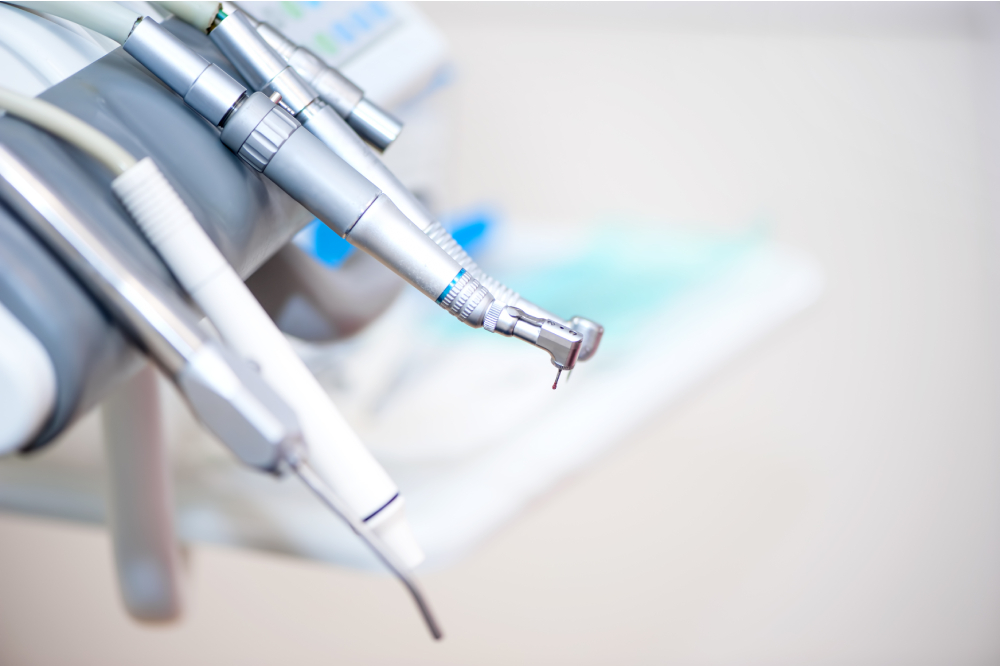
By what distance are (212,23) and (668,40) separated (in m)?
0.85

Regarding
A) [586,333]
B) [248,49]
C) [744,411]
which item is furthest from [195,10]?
[744,411]

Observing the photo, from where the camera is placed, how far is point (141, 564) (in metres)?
0.31

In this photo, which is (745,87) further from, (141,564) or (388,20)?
(141,564)

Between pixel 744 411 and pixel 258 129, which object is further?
pixel 744 411

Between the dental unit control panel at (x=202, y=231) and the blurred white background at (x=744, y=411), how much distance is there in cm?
36

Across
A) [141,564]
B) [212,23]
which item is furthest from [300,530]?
[212,23]

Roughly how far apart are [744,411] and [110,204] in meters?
0.79

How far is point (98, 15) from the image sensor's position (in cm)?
17

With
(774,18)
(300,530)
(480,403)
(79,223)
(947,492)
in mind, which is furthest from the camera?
(774,18)

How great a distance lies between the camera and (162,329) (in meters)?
0.12

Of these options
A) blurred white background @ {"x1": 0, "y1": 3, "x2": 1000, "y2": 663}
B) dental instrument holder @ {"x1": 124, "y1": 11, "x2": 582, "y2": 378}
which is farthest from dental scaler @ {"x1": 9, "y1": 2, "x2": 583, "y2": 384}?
blurred white background @ {"x1": 0, "y1": 3, "x2": 1000, "y2": 663}

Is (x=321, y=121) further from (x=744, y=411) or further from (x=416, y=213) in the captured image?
(x=744, y=411)

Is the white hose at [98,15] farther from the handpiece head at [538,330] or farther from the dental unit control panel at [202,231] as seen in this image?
the handpiece head at [538,330]

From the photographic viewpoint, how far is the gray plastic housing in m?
0.12
